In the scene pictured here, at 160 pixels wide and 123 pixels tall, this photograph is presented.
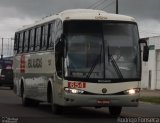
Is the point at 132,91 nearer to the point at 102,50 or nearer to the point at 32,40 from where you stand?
the point at 102,50

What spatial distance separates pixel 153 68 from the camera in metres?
63.8

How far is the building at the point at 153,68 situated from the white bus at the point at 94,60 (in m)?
41.1

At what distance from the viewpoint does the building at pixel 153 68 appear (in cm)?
6281

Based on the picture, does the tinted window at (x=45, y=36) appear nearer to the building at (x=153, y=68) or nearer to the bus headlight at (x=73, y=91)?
the bus headlight at (x=73, y=91)

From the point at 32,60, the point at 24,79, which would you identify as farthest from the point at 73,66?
the point at 24,79

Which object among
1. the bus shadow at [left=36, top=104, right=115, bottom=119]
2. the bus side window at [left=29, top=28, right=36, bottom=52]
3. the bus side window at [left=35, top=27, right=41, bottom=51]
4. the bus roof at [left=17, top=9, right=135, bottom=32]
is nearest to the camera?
the bus roof at [left=17, top=9, right=135, bottom=32]

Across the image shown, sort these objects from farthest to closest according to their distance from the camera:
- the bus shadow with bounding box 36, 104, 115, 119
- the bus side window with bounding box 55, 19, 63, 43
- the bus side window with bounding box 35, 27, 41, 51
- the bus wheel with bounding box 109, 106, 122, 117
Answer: the bus side window with bounding box 35, 27, 41, 51, the bus wheel with bounding box 109, 106, 122, 117, the bus shadow with bounding box 36, 104, 115, 119, the bus side window with bounding box 55, 19, 63, 43

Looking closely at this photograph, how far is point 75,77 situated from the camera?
20.1m

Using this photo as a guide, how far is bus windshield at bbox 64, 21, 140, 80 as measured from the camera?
20.2 metres

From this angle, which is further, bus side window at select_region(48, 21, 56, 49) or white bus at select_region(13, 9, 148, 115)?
bus side window at select_region(48, 21, 56, 49)

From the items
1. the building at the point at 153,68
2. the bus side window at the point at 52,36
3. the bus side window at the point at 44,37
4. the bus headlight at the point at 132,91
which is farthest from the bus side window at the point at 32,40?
the building at the point at 153,68

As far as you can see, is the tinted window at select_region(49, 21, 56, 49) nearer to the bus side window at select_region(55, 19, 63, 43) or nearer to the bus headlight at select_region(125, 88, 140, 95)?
the bus side window at select_region(55, 19, 63, 43)

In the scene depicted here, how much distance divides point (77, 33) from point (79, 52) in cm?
70

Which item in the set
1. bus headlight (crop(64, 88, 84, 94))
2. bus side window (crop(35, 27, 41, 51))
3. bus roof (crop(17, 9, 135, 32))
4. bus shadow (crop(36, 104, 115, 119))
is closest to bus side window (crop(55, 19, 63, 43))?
bus roof (crop(17, 9, 135, 32))
